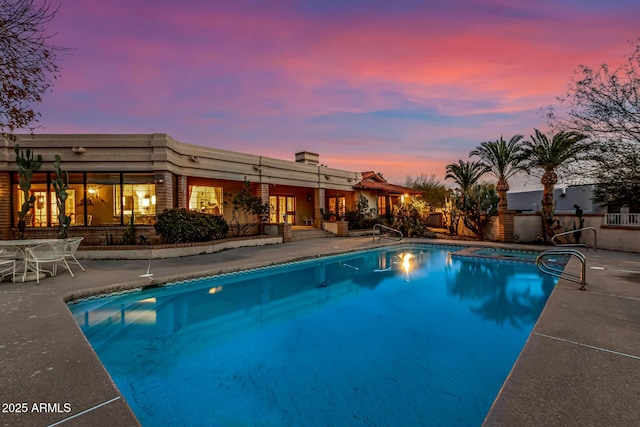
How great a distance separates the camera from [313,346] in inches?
220

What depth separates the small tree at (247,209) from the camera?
16.1m

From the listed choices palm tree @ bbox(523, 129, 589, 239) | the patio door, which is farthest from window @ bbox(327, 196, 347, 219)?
palm tree @ bbox(523, 129, 589, 239)

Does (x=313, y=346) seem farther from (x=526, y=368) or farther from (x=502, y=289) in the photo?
(x=502, y=289)

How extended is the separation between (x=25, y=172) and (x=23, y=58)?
912cm

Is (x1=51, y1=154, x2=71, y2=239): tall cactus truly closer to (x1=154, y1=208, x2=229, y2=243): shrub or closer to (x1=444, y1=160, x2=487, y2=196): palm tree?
(x1=154, y1=208, x2=229, y2=243): shrub

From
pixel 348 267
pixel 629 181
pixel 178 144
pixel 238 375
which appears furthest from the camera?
pixel 178 144

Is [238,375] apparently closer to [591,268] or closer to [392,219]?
[591,268]

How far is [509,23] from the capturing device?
10.7 m

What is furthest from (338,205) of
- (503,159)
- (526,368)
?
(526,368)

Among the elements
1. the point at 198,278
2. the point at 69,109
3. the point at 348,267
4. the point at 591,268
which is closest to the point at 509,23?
the point at 591,268

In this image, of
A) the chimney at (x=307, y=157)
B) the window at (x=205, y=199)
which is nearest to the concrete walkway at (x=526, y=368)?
the window at (x=205, y=199)

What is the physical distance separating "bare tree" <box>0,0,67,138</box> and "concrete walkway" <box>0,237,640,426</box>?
3281mm

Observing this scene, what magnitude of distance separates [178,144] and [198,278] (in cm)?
809

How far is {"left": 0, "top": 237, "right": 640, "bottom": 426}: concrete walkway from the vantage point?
2523 mm
